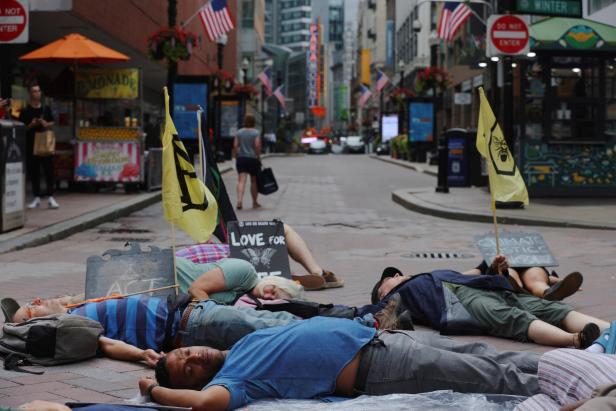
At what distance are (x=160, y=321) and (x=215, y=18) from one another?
2543 centimetres

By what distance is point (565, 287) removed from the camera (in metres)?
6.85

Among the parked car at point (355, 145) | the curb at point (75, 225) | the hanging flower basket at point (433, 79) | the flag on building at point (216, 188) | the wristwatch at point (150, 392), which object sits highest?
the hanging flower basket at point (433, 79)

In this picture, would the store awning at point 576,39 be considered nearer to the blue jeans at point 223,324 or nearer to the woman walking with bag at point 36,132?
the woman walking with bag at point 36,132

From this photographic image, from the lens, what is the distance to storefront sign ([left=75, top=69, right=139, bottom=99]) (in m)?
21.2

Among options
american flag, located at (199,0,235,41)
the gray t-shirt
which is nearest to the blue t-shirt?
the gray t-shirt

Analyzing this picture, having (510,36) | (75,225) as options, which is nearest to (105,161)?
(75,225)

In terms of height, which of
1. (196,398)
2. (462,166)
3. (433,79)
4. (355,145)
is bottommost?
A: (355,145)

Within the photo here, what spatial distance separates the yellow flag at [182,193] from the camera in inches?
251

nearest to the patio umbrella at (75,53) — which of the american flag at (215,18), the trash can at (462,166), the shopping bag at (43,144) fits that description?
the shopping bag at (43,144)

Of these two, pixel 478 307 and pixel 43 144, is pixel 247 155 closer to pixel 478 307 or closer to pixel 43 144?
pixel 43 144

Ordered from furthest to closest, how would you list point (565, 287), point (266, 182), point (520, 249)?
point (266, 182), point (520, 249), point (565, 287)

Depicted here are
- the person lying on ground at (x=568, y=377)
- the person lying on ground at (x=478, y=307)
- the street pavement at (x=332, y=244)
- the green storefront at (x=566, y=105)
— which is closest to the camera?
the person lying on ground at (x=568, y=377)

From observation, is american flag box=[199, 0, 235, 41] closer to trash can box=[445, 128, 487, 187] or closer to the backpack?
trash can box=[445, 128, 487, 187]

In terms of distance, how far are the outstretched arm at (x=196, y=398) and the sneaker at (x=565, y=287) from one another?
3.22 metres
